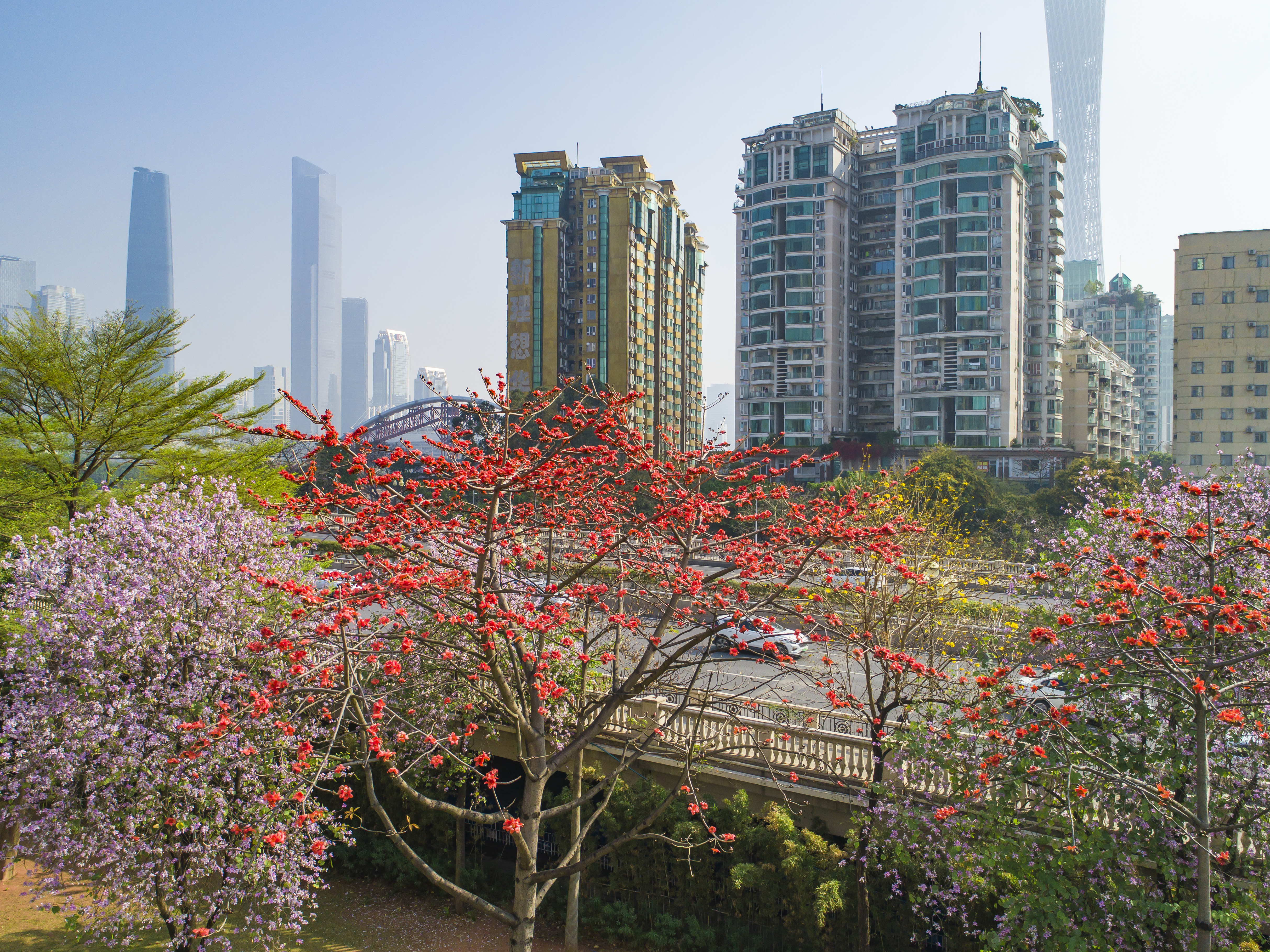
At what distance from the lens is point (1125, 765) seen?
807 cm

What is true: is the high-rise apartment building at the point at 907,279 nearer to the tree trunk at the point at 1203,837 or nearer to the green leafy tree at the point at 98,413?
the green leafy tree at the point at 98,413

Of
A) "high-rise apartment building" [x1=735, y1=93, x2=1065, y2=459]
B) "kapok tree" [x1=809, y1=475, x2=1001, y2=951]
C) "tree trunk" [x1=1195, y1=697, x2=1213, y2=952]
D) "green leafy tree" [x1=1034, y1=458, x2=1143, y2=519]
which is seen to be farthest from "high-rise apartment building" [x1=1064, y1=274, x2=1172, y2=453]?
"tree trunk" [x1=1195, y1=697, x2=1213, y2=952]

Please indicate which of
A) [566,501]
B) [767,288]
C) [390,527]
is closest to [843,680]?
[566,501]

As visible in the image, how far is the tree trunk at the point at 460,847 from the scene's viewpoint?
13.2m

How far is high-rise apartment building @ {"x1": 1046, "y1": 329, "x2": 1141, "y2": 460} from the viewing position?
71.6 meters

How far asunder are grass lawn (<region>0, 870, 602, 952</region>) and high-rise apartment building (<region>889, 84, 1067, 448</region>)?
5300 cm

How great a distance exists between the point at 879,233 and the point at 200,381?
2395 inches

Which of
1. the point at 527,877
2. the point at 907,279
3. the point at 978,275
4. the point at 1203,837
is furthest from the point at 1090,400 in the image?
the point at 527,877

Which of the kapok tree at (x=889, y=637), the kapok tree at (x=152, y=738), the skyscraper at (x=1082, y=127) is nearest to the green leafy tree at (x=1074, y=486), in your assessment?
the kapok tree at (x=889, y=637)

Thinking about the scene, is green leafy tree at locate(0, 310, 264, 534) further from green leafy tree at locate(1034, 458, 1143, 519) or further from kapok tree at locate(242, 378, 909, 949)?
green leafy tree at locate(1034, 458, 1143, 519)

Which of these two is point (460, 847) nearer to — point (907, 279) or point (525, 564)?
point (525, 564)

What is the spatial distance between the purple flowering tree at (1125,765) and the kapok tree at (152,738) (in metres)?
6.66

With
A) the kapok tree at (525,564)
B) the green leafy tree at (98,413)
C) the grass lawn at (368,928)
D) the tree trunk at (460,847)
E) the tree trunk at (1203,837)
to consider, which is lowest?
the grass lawn at (368,928)

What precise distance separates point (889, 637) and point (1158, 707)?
10.00ft
